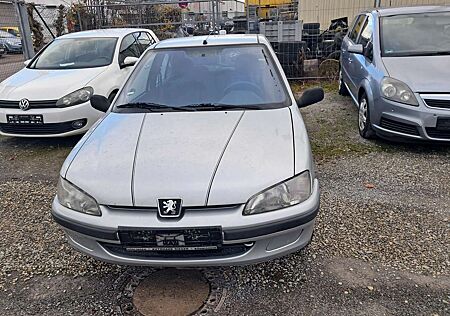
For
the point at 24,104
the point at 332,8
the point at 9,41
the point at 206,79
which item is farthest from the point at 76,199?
the point at 9,41

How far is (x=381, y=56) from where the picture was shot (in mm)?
5051

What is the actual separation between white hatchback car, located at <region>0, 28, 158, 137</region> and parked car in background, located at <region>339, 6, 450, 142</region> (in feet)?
11.9

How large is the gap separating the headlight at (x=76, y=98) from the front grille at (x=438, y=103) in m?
4.27

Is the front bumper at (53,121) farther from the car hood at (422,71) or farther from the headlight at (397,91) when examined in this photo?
the car hood at (422,71)

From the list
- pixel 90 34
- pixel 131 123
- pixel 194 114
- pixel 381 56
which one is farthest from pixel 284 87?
pixel 90 34

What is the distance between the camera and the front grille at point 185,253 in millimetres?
2229

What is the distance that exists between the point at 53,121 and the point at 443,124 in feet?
15.8

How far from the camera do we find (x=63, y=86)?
5.27 metres

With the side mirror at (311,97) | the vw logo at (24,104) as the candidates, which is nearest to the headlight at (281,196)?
the side mirror at (311,97)

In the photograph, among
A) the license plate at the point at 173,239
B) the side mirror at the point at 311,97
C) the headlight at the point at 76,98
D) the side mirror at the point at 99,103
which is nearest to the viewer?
the license plate at the point at 173,239

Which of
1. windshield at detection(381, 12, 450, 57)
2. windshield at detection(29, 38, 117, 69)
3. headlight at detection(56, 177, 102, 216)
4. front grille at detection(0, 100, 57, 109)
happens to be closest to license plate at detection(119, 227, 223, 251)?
headlight at detection(56, 177, 102, 216)

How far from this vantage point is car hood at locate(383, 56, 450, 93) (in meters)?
4.41

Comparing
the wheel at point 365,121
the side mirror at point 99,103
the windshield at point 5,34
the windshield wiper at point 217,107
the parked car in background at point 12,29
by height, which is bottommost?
the wheel at point 365,121

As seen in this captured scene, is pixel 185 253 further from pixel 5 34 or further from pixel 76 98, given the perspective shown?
pixel 5 34
